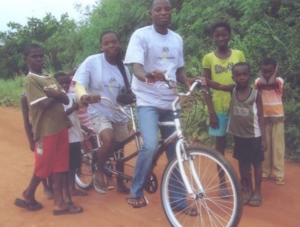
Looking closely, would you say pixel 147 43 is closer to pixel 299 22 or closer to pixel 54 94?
pixel 54 94

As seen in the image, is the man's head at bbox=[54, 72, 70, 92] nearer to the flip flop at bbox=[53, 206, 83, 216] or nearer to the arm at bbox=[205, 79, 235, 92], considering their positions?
the flip flop at bbox=[53, 206, 83, 216]

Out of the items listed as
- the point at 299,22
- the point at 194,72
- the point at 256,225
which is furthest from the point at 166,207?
the point at 194,72

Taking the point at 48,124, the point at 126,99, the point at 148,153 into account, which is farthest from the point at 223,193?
the point at 48,124

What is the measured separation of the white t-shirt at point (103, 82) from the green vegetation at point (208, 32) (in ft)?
9.10

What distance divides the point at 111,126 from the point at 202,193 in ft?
5.14

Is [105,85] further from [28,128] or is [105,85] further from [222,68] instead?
[222,68]

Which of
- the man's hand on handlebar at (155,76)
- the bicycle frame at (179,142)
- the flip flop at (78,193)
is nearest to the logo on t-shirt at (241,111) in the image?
the bicycle frame at (179,142)

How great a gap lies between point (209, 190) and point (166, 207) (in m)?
0.43

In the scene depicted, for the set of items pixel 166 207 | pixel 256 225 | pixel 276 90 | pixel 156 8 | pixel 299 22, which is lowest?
pixel 256 225

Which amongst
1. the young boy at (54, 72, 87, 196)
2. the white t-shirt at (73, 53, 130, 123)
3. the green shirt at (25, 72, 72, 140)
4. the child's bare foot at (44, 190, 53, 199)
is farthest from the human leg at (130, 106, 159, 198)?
the child's bare foot at (44, 190, 53, 199)

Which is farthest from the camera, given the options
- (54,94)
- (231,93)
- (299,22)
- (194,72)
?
(194,72)

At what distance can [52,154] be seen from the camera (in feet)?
15.9

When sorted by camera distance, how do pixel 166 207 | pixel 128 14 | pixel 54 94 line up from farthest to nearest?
pixel 128 14
pixel 54 94
pixel 166 207

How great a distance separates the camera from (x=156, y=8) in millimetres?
4371
